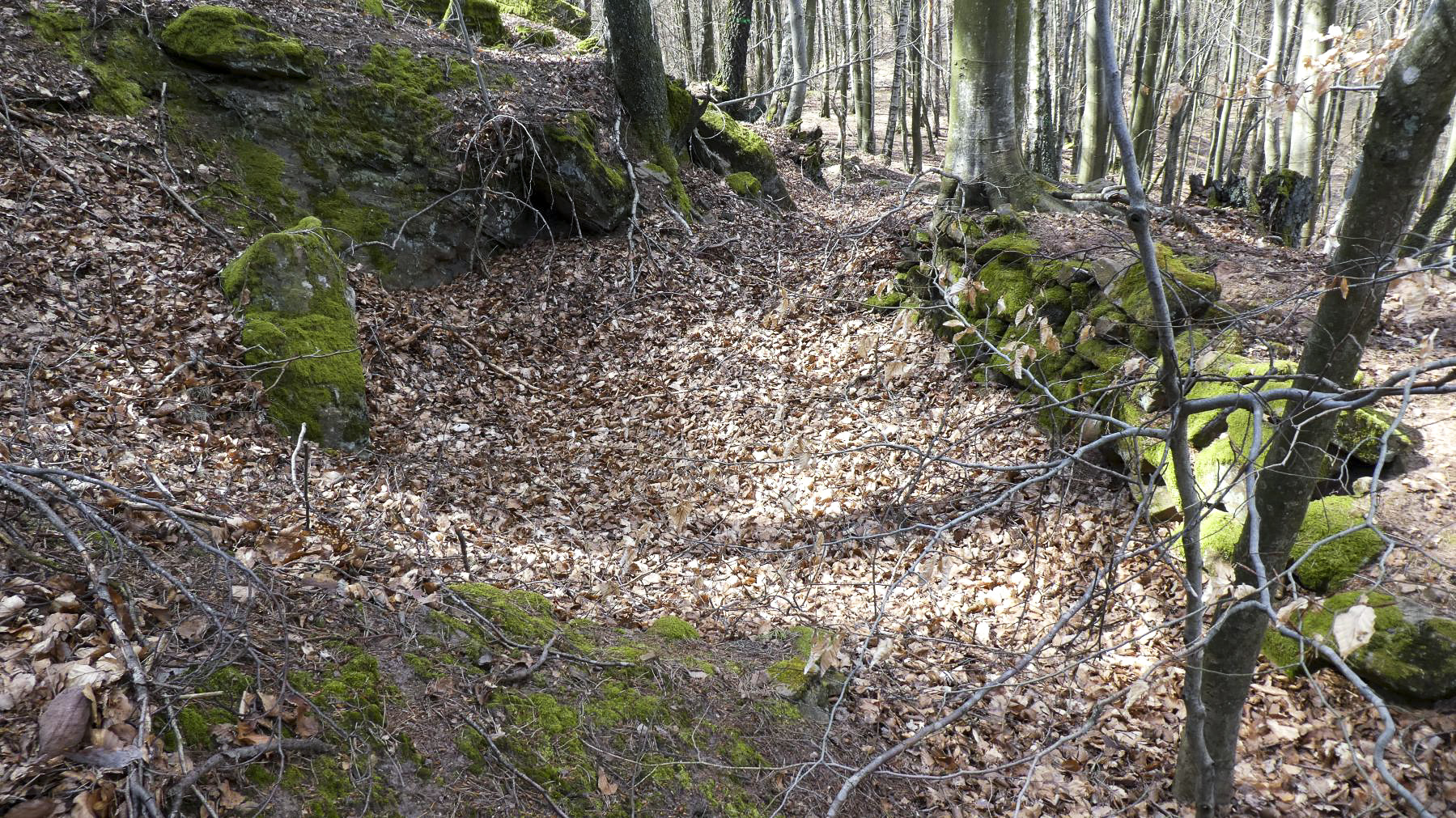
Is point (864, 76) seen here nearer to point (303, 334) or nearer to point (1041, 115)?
point (1041, 115)

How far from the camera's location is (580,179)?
9.21 meters

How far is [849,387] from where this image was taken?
712 cm

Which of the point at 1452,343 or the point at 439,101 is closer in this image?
the point at 1452,343

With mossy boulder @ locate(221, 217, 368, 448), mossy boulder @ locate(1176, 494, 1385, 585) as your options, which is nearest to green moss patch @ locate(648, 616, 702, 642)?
mossy boulder @ locate(1176, 494, 1385, 585)

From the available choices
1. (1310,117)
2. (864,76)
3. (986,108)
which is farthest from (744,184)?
(864,76)

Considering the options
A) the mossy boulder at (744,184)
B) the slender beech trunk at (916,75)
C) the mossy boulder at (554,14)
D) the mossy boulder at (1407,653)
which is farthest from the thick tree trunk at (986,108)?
the slender beech trunk at (916,75)

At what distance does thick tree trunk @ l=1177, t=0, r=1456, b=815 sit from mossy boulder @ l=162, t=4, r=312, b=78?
967 centimetres

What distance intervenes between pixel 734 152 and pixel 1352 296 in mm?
10619

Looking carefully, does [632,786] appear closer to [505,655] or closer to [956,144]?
[505,655]

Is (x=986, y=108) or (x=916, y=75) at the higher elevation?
(x=916, y=75)

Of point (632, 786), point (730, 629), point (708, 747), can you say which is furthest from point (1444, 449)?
point (632, 786)

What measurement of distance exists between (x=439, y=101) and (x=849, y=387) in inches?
247

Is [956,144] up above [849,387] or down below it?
above

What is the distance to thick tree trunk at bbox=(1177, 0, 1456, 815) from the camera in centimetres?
235
